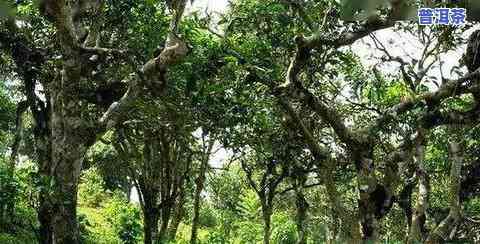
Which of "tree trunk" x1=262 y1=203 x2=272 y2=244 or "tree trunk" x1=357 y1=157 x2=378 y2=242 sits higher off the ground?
"tree trunk" x1=262 y1=203 x2=272 y2=244

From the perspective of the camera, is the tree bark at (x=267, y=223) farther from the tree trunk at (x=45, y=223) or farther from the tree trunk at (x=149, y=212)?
the tree trunk at (x=45, y=223)

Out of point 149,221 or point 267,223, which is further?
point 267,223

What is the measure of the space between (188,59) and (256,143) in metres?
3.50

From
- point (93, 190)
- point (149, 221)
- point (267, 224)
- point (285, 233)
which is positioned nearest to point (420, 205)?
point (149, 221)

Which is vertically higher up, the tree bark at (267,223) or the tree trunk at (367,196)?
the tree bark at (267,223)

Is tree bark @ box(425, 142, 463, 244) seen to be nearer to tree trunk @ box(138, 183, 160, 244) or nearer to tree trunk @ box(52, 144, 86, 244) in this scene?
tree trunk @ box(52, 144, 86, 244)

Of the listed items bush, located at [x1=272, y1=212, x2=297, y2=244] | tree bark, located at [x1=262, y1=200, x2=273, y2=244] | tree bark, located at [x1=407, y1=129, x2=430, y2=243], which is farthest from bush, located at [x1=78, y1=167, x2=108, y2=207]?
tree bark, located at [x1=407, y1=129, x2=430, y2=243]

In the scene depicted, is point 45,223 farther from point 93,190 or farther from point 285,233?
point 93,190

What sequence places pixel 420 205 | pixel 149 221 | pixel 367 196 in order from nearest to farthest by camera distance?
pixel 367 196 < pixel 420 205 < pixel 149 221

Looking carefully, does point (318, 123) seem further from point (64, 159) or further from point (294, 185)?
point (64, 159)

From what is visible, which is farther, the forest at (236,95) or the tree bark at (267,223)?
the tree bark at (267,223)

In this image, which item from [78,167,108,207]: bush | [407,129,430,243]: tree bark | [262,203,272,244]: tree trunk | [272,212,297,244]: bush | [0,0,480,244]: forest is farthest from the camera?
[78,167,108,207]: bush

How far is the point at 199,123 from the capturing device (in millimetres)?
13109

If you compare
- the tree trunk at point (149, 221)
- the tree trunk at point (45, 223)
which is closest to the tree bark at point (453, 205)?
the tree trunk at point (149, 221)
